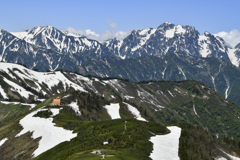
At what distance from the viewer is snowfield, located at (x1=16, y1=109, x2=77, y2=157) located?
91688 millimetres

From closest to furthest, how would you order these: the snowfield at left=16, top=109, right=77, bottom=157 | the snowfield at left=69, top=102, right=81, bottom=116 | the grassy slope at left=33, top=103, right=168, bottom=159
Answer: the grassy slope at left=33, top=103, right=168, bottom=159 → the snowfield at left=16, top=109, right=77, bottom=157 → the snowfield at left=69, top=102, right=81, bottom=116

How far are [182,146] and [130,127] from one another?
66.4 feet

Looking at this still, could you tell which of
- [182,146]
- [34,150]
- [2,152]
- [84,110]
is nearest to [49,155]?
[34,150]

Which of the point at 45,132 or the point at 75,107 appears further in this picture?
the point at 75,107

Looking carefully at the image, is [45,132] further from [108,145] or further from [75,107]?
[75,107]

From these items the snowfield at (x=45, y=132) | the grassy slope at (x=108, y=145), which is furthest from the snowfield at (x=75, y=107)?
the grassy slope at (x=108, y=145)

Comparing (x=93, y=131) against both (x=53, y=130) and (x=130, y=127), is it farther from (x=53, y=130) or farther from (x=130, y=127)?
(x=53, y=130)

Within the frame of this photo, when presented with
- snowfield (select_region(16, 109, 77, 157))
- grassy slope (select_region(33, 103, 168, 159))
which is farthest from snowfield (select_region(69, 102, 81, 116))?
grassy slope (select_region(33, 103, 168, 159))

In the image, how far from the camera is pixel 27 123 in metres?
126

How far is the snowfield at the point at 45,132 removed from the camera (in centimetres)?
9169

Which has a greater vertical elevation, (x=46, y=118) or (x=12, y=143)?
(x=46, y=118)

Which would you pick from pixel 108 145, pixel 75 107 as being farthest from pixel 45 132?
pixel 75 107

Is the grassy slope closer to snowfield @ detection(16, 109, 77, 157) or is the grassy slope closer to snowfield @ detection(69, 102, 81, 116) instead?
snowfield @ detection(16, 109, 77, 157)

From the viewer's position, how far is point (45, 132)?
10738 cm
